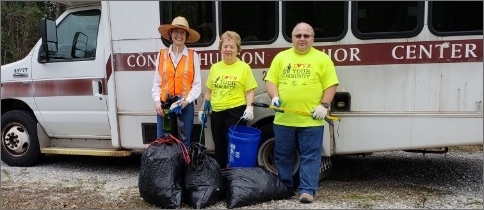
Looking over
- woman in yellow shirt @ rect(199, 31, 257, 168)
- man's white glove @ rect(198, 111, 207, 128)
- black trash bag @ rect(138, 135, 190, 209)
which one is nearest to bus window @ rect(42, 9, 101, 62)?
man's white glove @ rect(198, 111, 207, 128)

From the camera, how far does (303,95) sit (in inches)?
168

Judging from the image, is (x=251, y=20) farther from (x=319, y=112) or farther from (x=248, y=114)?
(x=319, y=112)

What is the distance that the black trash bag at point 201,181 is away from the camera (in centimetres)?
421

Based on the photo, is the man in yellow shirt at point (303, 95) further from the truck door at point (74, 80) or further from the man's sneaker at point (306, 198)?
the truck door at point (74, 80)

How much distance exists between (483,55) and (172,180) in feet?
9.74

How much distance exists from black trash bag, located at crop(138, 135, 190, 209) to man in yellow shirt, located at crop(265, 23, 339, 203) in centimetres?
95

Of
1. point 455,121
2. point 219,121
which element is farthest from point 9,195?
point 455,121

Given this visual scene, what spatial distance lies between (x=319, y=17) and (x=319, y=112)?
3.36 feet

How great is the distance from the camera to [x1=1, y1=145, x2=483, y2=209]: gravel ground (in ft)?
14.4

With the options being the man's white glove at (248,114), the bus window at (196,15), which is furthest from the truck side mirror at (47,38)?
the man's white glove at (248,114)

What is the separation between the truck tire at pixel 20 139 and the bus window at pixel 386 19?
4091 millimetres

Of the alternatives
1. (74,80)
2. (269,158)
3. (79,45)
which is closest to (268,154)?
(269,158)

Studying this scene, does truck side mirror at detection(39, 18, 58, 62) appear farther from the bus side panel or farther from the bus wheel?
the bus side panel

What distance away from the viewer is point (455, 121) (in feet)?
14.5
